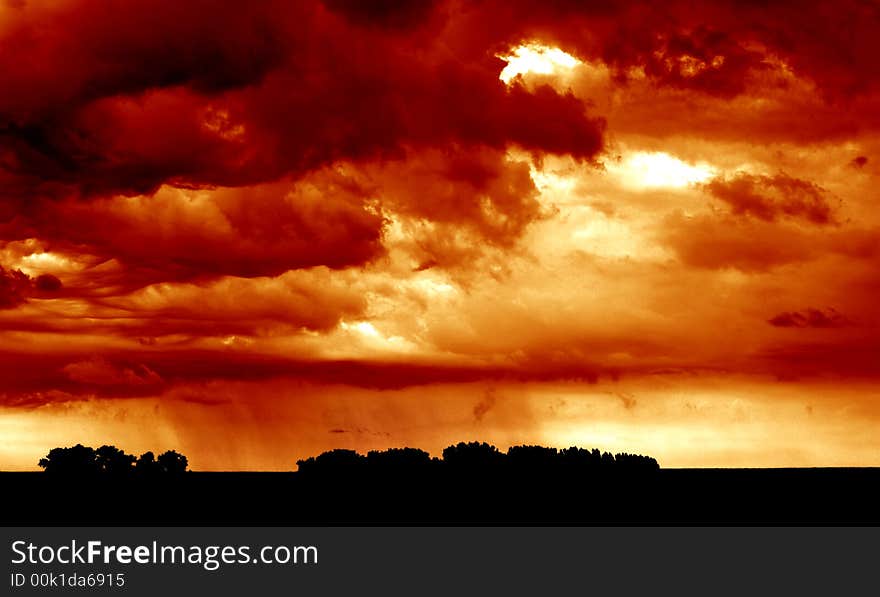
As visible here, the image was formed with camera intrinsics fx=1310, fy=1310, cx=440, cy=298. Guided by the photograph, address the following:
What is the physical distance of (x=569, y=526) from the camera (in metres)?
109

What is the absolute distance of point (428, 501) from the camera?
372ft

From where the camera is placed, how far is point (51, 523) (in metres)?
109

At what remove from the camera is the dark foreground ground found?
362 feet

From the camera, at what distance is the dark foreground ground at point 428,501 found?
110 meters
